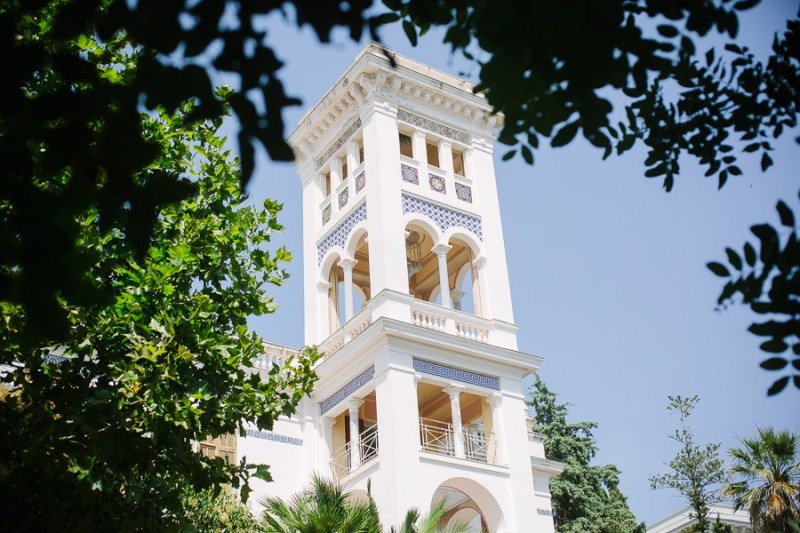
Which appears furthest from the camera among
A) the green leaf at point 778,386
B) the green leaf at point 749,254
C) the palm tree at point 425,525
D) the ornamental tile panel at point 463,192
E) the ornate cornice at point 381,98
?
the ornamental tile panel at point 463,192

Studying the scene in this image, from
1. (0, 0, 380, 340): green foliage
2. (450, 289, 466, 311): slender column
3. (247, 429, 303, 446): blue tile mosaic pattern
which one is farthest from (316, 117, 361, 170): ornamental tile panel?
(0, 0, 380, 340): green foliage

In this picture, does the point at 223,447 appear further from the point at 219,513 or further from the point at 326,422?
the point at 219,513

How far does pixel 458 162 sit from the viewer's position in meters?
22.0

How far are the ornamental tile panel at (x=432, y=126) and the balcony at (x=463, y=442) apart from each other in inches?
253

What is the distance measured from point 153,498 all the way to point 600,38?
7236 millimetres

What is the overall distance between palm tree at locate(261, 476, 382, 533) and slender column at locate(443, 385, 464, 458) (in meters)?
5.11

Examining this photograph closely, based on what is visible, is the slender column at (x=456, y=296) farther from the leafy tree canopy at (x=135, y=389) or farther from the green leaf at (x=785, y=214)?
the green leaf at (x=785, y=214)

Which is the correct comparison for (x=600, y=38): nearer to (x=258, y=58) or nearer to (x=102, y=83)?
(x=258, y=58)

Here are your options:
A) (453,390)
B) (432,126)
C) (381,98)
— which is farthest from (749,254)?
(432,126)

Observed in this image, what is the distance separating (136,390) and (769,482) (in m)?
14.9

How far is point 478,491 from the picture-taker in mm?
17625

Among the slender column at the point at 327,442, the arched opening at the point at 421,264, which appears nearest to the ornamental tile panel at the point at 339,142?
the arched opening at the point at 421,264

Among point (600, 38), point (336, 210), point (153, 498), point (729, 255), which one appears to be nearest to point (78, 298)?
point (600, 38)

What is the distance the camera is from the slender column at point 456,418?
17750mm
